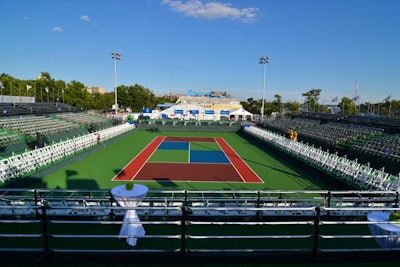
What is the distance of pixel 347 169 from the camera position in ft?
44.8

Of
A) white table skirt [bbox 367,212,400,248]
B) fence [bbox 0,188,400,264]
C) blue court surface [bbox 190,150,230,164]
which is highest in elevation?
white table skirt [bbox 367,212,400,248]

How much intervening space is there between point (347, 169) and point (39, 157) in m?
16.5

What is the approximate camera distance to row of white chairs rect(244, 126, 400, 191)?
450 inches

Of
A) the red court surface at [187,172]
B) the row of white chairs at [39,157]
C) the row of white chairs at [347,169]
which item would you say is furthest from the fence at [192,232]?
the red court surface at [187,172]

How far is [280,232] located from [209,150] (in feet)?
60.2

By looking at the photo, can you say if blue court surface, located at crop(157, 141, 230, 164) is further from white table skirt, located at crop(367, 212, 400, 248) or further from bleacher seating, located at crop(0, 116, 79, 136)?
white table skirt, located at crop(367, 212, 400, 248)

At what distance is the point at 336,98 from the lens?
148ft

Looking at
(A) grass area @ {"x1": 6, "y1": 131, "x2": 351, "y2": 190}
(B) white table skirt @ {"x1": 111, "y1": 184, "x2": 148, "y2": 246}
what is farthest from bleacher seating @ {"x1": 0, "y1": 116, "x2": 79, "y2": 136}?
(B) white table skirt @ {"x1": 111, "y1": 184, "x2": 148, "y2": 246}

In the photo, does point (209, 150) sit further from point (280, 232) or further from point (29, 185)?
point (280, 232)

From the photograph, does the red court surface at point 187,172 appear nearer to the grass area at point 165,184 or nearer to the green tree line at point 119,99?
the grass area at point 165,184

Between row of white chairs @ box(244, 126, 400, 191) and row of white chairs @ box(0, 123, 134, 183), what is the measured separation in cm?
1595

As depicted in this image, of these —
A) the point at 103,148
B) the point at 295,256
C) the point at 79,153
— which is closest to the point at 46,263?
the point at 295,256

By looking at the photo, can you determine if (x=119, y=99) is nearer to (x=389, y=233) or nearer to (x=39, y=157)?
(x=39, y=157)

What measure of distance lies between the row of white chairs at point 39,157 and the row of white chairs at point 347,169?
52.3 ft
